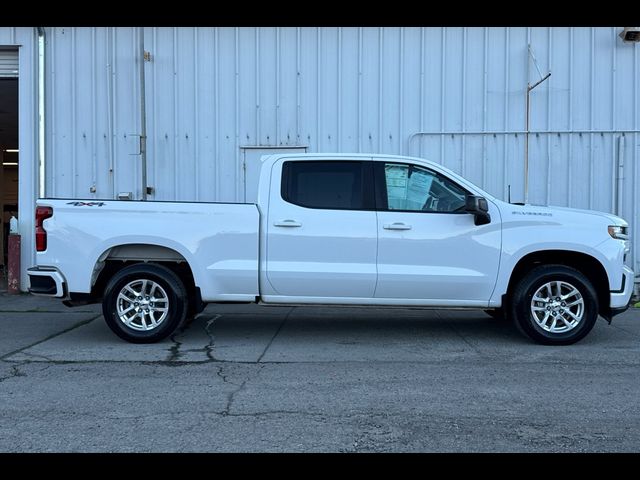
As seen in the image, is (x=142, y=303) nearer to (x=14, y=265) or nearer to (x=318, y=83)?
(x=14, y=265)

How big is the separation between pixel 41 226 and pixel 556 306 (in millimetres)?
5662

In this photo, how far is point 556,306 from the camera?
648 cm

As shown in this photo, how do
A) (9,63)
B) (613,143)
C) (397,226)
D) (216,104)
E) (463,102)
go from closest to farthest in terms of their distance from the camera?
(397,226) → (613,143) → (463,102) → (216,104) → (9,63)

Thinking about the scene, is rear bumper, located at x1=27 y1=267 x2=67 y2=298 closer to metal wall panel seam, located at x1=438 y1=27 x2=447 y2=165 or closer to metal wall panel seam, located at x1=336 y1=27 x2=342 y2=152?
metal wall panel seam, located at x1=336 y1=27 x2=342 y2=152

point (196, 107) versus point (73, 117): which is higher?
point (196, 107)

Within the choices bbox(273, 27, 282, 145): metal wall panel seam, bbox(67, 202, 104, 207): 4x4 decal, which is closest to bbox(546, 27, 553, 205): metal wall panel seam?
bbox(273, 27, 282, 145): metal wall panel seam

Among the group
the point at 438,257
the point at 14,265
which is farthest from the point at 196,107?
the point at 438,257

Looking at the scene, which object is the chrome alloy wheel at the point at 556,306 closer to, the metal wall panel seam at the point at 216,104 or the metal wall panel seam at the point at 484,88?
the metal wall panel seam at the point at 484,88

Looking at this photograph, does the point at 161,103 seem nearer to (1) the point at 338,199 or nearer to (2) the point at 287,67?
(2) the point at 287,67

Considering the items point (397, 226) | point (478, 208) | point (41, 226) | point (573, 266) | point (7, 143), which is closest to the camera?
point (478, 208)

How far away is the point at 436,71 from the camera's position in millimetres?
10852

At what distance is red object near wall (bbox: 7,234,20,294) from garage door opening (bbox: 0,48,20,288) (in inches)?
52.4

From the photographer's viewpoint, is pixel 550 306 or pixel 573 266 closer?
pixel 550 306

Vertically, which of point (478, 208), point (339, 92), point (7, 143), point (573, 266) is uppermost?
point (339, 92)
